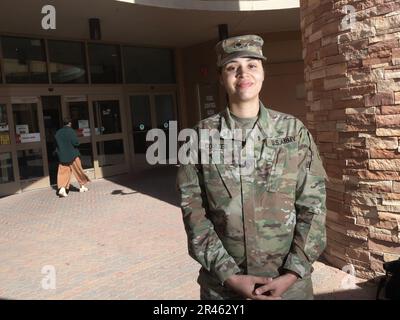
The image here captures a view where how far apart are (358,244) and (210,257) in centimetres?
266

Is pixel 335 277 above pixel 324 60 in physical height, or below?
below

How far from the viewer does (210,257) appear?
82.8 inches

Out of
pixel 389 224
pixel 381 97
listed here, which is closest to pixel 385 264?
pixel 389 224

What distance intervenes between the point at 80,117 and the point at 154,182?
262cm

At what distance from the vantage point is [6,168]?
33.3ft

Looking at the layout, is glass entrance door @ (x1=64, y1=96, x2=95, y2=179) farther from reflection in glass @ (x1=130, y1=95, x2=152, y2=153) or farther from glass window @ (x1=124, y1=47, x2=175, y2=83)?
glass window @ (x1=124, y1=47, x2=175, y2=83)

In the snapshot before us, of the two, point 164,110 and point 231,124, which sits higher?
point 164,110

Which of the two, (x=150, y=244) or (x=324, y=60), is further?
(x=150, y=244)

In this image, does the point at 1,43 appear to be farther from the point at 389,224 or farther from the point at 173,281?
the point at 389,224

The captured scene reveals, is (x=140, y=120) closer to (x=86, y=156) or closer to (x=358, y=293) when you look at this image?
(x=86, y=156)

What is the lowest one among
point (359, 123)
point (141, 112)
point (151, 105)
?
point (359, 123)

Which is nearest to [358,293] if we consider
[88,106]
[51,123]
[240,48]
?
[240,48]

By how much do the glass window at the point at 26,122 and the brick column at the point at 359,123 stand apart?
776 cm

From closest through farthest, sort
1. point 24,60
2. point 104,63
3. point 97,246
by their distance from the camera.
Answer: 1. point 97,246
2. point 24,60
3. point 104,63
